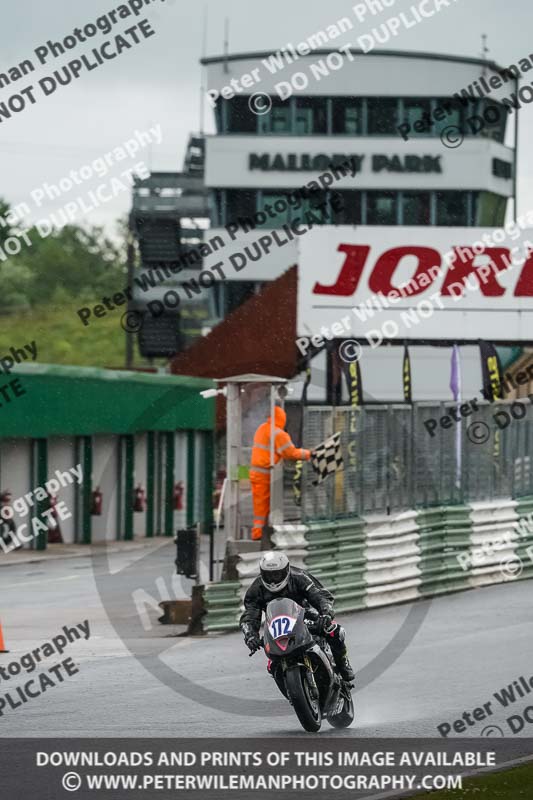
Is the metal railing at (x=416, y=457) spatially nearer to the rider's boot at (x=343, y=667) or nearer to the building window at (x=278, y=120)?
the rider's boot at (x=343, y=667)

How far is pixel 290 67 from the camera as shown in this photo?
87188 mm

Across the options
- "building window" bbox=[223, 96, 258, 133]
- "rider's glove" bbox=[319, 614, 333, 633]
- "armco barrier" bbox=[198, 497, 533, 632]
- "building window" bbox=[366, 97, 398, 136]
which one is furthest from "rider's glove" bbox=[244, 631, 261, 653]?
"building window" bbox=[366, 97, 398, 136]

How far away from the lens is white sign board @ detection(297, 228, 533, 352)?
100.0 feet

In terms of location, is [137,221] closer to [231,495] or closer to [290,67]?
[290,67]

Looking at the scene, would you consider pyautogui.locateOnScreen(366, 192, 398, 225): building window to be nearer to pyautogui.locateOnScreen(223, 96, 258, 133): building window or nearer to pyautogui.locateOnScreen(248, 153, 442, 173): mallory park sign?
pyautogui.locateOnScreen(248, 153, 442, 173): mallory park sign

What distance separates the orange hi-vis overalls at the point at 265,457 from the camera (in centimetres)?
1888

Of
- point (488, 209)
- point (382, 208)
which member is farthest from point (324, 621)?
point (488, 209)

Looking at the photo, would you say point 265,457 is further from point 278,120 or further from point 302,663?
point 278,120

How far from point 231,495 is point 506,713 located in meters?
7.59

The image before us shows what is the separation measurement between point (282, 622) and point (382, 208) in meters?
77.1

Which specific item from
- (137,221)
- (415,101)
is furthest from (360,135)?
(137,221)

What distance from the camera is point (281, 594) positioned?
11711mm

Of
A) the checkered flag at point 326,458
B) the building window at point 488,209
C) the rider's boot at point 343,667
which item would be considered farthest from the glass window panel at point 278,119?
the rider's boot at point 343,667

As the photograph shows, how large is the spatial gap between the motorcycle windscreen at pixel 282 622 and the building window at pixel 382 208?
76341 mm
